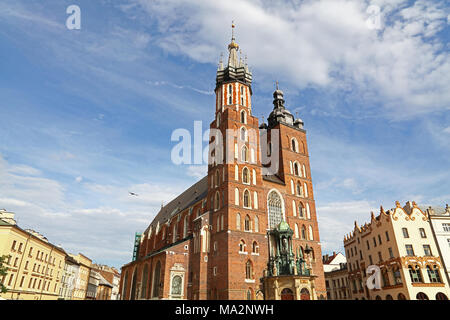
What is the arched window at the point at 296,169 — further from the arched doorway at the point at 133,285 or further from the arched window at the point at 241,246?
the arched doorway at the point at 133,285

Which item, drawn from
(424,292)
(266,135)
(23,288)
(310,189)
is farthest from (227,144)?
(23,288)

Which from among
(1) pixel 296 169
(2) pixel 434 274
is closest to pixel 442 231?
(2) pixel 434 274

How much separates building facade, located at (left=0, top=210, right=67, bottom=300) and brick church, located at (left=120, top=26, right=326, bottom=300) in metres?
11.6

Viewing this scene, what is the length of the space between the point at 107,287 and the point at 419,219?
8003 centimetres

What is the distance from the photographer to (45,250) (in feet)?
147

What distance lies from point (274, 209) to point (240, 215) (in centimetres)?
589

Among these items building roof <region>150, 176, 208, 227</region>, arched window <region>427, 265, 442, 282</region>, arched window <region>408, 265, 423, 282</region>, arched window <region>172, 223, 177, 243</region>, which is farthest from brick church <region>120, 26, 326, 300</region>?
arched window <region>427, 265, 442, 282</region>

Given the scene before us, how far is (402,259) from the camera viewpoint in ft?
120

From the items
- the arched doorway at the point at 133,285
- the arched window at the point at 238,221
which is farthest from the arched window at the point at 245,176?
the arched doorway at the point at 133,285

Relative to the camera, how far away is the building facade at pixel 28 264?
116ft

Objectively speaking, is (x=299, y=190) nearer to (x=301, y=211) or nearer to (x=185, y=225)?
(x=301, y=211)

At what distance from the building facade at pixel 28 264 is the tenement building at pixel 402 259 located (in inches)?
1747

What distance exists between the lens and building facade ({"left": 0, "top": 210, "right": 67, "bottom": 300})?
3534 cm
